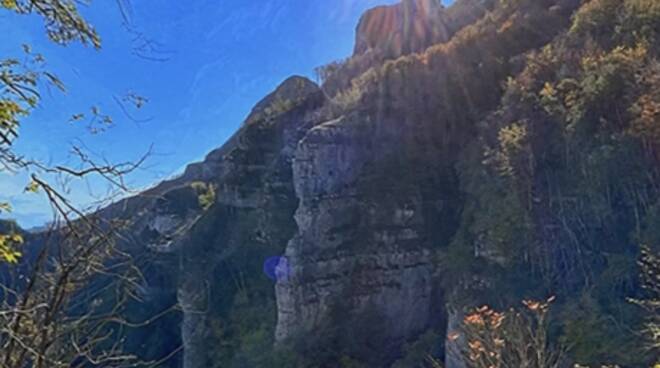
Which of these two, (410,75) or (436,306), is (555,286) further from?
(410,75)

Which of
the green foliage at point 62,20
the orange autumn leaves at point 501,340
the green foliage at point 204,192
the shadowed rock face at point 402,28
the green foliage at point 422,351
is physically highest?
the shadowed rock face at point 402,28

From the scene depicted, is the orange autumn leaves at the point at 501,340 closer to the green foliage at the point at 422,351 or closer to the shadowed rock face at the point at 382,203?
the green foliage at the point at 422,351

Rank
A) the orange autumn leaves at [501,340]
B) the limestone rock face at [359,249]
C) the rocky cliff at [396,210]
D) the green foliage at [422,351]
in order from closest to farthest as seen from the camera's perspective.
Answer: the orange autumn leaves at [501,340]
the rocky cliff at [396,210]
the green foliage at [422,351]
the limestone rock face at [359,249]

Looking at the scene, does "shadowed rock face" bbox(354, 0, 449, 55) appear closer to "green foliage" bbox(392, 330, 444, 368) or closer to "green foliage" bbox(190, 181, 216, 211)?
"green foliage" bbox(190, 181, 216, 211)

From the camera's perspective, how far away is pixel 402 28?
135ft

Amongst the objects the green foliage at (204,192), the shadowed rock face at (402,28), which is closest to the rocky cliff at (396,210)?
the green foliage at (204,192)

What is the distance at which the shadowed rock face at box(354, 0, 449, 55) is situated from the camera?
37.5 m

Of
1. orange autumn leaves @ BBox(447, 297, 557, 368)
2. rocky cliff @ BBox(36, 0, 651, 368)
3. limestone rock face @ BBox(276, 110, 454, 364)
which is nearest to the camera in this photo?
orange autumn leaves @ BBox(447, 297, 557, 368)

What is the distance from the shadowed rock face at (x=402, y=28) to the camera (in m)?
37.5

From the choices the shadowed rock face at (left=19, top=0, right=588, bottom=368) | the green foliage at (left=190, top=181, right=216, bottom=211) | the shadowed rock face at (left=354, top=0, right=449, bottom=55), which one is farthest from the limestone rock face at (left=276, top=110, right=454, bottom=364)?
the shadowed rock face at (left=354, top=0, right=449, bottom=55)

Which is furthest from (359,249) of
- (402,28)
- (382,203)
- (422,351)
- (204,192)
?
(402,28)

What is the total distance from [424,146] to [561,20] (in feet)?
24.0

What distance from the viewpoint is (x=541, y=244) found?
42.4 ft

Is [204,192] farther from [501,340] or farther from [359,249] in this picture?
[501,340]
